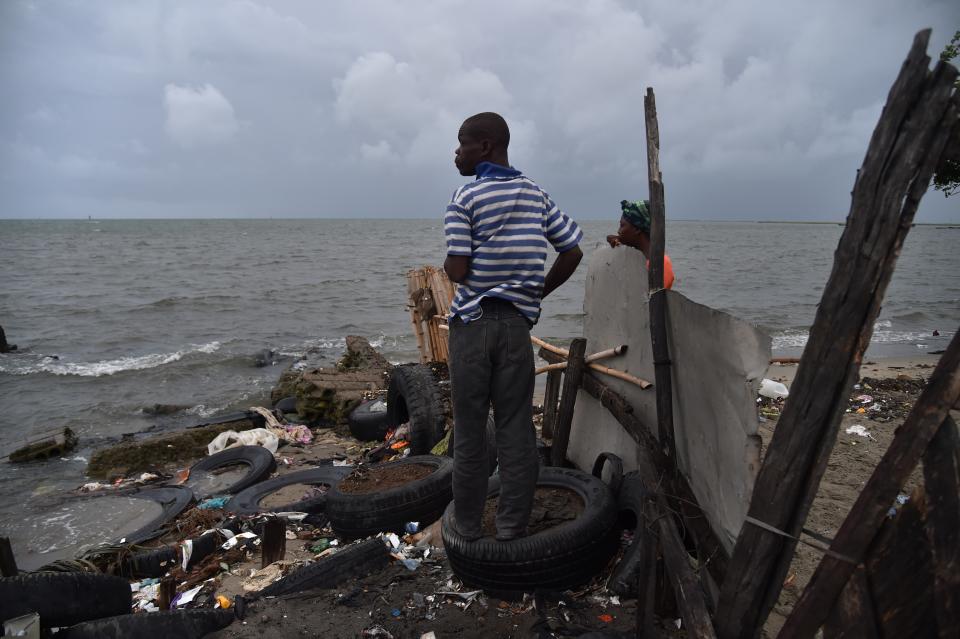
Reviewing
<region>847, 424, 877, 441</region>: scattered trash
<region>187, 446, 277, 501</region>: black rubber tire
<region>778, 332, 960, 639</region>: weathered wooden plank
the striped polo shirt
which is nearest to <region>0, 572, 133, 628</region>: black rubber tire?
the striped polo shirt

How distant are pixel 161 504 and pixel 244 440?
2098 millimetres

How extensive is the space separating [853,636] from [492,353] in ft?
6.17

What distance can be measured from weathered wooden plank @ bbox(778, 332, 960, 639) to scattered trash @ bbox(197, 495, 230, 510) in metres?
5.49

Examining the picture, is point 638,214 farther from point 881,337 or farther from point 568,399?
point 881,337

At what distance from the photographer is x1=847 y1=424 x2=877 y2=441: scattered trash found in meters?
6.72

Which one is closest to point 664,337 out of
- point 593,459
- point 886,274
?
point 886,274

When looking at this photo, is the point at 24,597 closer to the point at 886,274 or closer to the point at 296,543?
the point at 296,543

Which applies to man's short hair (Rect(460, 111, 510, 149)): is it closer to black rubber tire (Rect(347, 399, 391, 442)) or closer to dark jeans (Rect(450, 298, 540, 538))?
dark jeans (Rect(450, 298, 540, 538))

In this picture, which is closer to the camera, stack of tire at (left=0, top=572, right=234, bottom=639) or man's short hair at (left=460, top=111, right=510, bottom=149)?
stack of tire at (left=0, top=572, right=234, bottom=639)

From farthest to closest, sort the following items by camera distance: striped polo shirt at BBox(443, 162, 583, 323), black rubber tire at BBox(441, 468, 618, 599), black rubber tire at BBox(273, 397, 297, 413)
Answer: black rubber tire at BBox(273, 397, 297, 413) → black rubber tire at BBox(441, 468, 618, 599) → striped polo shirt at BBox(443, 162, 583, 323)

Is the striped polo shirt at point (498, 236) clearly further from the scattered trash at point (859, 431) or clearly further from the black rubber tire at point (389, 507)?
the scattered trash at point (859, 431)

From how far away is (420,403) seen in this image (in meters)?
6.83

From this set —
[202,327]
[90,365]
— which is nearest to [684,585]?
[90,365]

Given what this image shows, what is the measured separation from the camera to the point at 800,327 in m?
17.8
